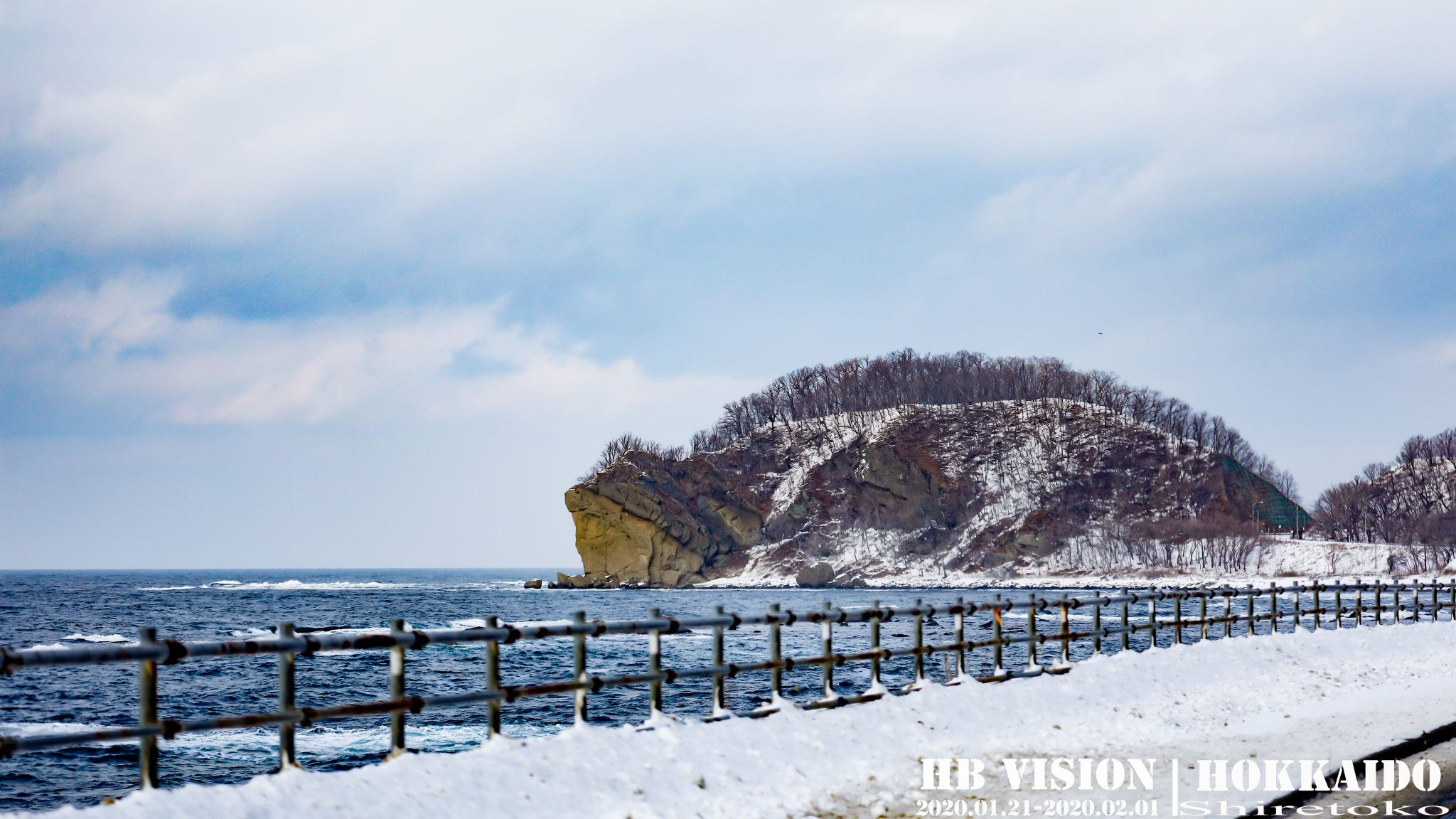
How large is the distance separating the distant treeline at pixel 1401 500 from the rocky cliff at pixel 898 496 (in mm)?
7580

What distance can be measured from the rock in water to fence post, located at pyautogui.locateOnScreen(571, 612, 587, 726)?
452 feet

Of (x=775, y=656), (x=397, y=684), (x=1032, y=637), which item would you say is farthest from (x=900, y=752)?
(x=1032, y=637)

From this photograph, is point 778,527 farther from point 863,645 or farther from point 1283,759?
point 1283,759

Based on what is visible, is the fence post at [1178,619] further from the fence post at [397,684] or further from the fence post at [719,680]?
the fence post at [397,684]

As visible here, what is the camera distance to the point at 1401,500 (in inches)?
5842

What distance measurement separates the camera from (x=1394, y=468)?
156 metres

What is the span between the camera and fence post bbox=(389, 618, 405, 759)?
27.1 feet

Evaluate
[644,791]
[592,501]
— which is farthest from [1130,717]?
[592,501]

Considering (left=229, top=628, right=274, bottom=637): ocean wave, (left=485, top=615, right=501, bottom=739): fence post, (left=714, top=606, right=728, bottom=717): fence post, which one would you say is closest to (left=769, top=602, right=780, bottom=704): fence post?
(left=714, top=606, right=728, bottom=717): fence post

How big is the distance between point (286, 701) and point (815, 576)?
141 metres

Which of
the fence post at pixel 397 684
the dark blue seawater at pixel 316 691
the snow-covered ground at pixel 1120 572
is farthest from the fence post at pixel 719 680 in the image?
the snow-covered ground at pixel 1120 572

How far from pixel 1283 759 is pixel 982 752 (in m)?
3.04

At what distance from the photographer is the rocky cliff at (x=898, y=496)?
144 metres

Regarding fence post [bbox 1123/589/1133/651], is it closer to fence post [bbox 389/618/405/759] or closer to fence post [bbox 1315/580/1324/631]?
fence post [bbox 1315/580/1324/631]
